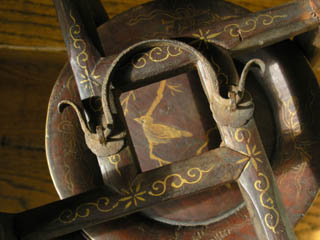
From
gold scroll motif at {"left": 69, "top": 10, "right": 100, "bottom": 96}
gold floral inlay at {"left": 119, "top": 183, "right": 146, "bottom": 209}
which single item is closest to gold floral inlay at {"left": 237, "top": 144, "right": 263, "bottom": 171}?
gold floral inlay at {"left": 119, "top": 183, "right": 146, "bottom": 209}

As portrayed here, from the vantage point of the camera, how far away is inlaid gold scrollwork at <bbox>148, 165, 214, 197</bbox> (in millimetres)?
810

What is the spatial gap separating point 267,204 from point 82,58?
50 cm

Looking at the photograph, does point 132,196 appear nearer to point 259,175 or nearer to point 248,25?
point 259,175

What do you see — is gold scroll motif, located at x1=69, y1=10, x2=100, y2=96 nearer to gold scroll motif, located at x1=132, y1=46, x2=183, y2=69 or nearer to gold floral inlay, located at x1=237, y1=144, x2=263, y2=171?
gold scroll motif, located at x1=132, y1=46, x2=183, y2=69

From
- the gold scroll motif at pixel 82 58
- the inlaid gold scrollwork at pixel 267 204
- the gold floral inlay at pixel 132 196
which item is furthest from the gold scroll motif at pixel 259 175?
the gold scroll motif at pixel 82 58

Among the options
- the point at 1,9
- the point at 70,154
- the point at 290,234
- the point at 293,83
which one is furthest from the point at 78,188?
the point at 1,9

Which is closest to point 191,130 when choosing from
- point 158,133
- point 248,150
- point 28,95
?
point 158,133

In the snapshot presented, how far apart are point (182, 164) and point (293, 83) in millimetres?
446

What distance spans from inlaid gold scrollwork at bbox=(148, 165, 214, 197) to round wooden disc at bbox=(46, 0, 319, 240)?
0.70 ft

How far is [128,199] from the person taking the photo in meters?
0.81

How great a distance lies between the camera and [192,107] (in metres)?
1.10

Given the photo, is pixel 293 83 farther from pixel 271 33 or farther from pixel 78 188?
pixel 78 188

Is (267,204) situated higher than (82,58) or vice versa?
(82,58)

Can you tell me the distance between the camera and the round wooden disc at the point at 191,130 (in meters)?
1.02
